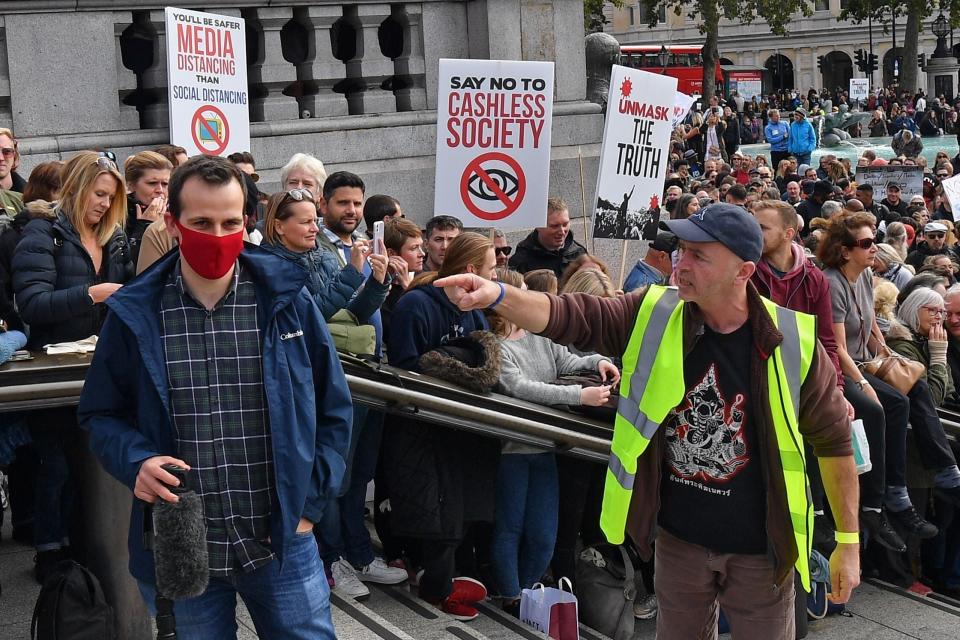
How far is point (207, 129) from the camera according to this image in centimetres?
818

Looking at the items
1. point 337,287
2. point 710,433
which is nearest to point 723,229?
point 710,433

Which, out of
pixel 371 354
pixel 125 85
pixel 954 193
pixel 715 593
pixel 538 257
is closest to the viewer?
pixel 715 593

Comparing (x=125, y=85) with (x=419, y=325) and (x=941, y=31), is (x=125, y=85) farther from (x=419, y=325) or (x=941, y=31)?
(x=941, y=31)

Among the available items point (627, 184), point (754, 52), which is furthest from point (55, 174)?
point (754, 52)

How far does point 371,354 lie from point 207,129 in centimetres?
317

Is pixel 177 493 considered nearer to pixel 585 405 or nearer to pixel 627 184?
pixel 585 405

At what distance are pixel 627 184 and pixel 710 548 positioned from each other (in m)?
5.51

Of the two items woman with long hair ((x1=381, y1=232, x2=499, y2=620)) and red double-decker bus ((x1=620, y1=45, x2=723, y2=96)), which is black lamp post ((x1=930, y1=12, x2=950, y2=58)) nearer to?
red double-decker bus ((x1=620, y1=45, x2=723, y2=96))

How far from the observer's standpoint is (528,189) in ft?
27.4

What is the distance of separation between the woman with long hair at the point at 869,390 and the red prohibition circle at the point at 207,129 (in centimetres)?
365

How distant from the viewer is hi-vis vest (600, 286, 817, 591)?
392 cm

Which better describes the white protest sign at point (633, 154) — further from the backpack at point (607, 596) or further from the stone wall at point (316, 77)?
the backpack at point (607, 596)

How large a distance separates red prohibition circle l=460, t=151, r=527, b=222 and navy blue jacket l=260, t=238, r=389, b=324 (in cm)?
253

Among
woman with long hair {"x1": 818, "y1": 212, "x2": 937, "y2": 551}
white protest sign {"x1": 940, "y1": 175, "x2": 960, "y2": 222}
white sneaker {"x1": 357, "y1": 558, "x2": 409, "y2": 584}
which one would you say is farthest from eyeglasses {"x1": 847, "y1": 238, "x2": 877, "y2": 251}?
white protest sign {"x1": 940, "y1": 175, "x2": 960, "y2": 222}
